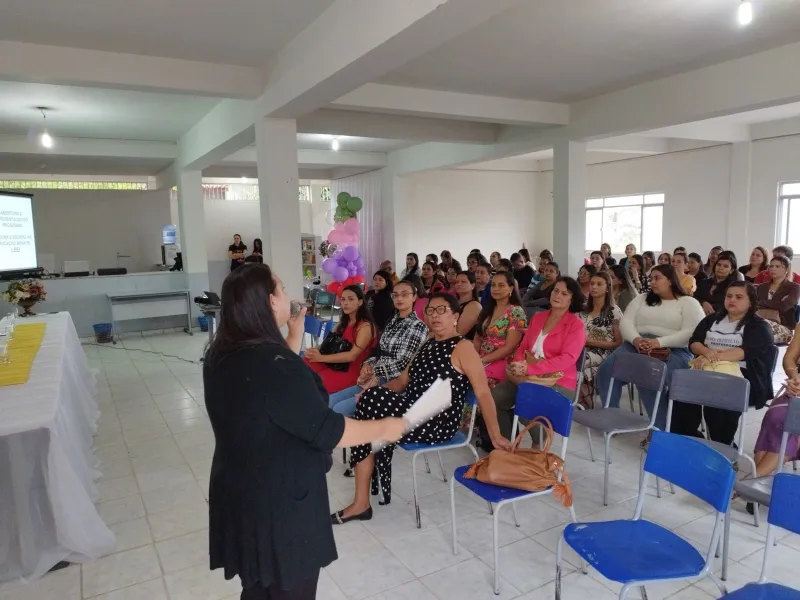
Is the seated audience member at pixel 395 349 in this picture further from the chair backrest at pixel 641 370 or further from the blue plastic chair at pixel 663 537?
the blue plastic chair at pixel 663 537

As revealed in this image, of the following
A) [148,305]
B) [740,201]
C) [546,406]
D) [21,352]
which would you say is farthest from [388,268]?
[740,201]

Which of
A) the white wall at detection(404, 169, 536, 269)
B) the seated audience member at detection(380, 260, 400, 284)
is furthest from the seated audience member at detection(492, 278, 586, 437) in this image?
the white wall at detection(404, 169, 536, 269)

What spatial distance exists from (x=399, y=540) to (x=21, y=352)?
2.70 metres

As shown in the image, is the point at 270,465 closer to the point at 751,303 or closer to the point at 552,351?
the point at 552,351

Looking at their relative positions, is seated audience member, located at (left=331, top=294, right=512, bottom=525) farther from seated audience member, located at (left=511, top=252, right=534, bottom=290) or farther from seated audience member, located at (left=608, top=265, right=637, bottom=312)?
seated audience member, located at (left=511, top=252, right=534, bottom=290)

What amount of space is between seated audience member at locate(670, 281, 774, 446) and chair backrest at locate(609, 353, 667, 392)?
0.28 m

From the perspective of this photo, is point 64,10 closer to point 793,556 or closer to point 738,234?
point 793,556

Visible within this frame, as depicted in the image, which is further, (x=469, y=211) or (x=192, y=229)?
(x=469, y=211)

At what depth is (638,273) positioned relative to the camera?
676 cm

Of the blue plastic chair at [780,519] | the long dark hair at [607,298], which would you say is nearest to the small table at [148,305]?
the long dark hair at [607,298]

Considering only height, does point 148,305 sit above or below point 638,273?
below

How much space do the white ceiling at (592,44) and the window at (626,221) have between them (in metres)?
5.95

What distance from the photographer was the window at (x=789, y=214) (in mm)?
8648

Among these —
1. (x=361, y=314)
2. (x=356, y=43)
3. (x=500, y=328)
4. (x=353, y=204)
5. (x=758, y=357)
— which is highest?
(x=356, y=43)
